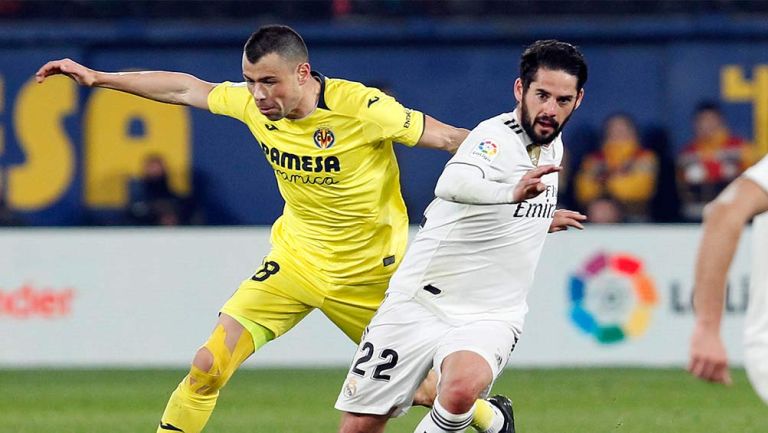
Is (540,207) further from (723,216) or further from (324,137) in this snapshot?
(723,216)

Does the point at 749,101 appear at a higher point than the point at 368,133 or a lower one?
lower

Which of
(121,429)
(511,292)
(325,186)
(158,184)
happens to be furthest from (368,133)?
(158,184)

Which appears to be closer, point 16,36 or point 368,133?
point 368,133

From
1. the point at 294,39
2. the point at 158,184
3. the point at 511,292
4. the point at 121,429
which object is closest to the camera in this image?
the point at 511,292

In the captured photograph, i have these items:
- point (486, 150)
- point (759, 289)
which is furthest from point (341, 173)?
point (759, 289)

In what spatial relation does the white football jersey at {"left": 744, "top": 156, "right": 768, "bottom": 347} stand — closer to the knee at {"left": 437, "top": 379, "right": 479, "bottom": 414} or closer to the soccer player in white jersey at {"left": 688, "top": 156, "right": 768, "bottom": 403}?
the soccer player in white jersey at {"left": 688, "top": 156, "right": 768, "bottom": 403}

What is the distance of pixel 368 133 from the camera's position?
7.87 m

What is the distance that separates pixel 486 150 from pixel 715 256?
214 cm

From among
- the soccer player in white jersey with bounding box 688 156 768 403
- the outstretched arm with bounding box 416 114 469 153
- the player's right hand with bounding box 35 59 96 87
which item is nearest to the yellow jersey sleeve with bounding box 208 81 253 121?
the player's right hand with bounding box 35 59 96 87

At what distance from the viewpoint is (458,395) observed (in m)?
6.75

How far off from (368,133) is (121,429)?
9.74 ft

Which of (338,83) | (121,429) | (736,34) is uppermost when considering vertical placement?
(338,83)

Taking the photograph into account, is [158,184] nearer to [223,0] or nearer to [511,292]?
[223,0]

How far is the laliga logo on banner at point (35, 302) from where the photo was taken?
47.1ft
